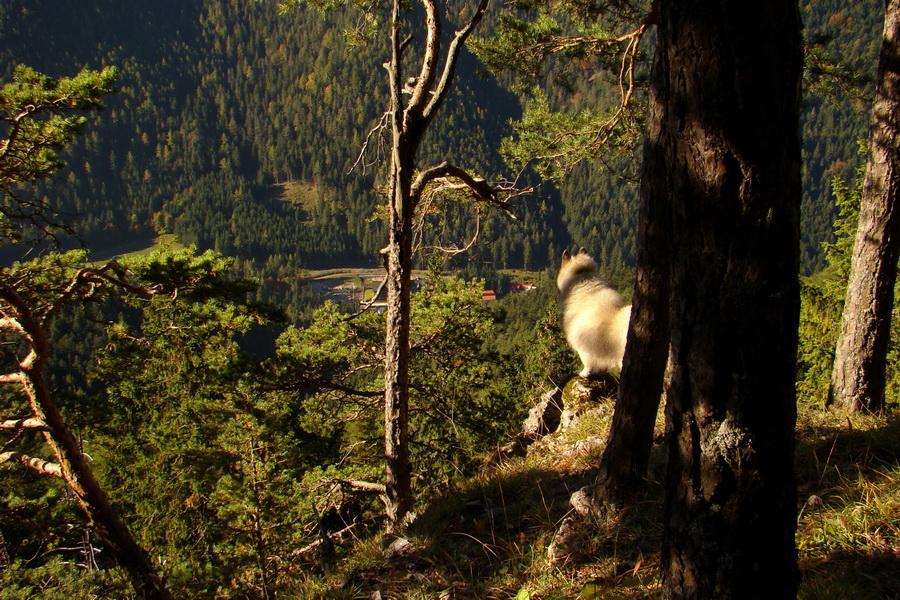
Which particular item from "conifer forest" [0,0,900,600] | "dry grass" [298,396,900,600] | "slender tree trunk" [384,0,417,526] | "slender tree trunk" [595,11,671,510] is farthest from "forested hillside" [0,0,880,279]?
"slender tree trunk" [595,11,671,510]

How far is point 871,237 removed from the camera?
3.97 m

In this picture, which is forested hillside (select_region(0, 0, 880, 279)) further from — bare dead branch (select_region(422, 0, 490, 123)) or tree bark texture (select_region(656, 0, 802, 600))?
tree bark texture (select_region(656, 0, 802, 600))

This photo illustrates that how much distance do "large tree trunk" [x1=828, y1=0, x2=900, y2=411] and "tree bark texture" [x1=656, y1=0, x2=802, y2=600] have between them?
352 cm

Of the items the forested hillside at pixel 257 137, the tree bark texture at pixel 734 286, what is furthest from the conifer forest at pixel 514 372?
the forested hillside at pixel 257 137

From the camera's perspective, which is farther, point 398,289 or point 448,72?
point 398,289

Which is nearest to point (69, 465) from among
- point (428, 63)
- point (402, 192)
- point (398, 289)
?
point (398, 289)

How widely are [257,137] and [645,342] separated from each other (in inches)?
5936

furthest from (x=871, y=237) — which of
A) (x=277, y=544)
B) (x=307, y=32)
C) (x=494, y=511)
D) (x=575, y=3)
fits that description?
(x=307, y=32)

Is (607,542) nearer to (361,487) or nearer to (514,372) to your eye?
(361,487)

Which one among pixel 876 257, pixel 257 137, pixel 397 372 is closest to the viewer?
pixel 876 257

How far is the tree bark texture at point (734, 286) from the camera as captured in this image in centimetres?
122

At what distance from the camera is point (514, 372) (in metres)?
14.5

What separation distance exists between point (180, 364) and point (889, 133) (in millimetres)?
10402

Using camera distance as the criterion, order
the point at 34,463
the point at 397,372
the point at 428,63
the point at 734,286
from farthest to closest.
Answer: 1. the point at 34,463
2. the point at 397,372
3. the point at 428,63
4. the point at 734,286
